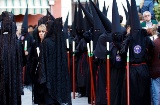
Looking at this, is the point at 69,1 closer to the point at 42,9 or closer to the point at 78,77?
the point at 42,9

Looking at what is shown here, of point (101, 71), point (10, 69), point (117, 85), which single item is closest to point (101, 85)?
point (101, 71)

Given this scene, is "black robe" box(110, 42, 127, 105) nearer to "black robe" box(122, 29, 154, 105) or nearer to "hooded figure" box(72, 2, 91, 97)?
"black robe" box(122, 29, 154, 105)

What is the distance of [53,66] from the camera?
36.2ft

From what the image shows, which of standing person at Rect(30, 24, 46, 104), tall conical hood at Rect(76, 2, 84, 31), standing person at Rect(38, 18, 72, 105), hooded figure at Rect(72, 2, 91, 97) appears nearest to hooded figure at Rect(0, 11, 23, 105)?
standing person at Rect(38, 18, 72, 105)

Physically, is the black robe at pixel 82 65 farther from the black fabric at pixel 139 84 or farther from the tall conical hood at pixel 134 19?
the tall conical hood at pixel 134 19

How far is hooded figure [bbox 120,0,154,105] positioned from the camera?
981 cm

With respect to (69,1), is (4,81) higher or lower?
lower

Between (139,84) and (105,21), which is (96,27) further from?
(139,84)

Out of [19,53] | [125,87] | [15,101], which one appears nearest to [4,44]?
[19,53]

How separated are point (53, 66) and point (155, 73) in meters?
2.22

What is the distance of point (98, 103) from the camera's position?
11781 millimetres

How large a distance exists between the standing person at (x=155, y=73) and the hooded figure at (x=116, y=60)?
55cm

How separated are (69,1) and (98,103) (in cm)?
1532

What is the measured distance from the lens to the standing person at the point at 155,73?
32.4ft
